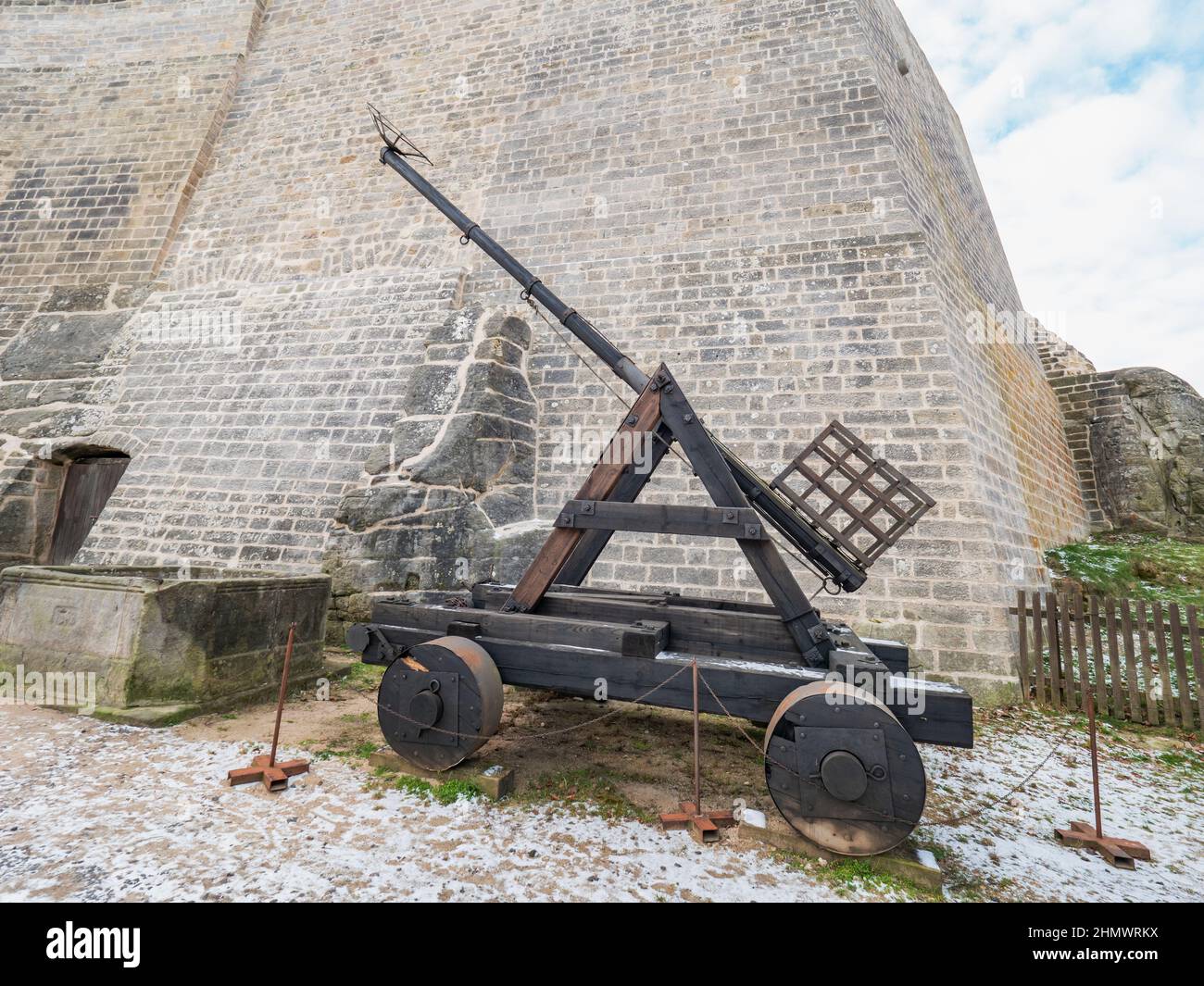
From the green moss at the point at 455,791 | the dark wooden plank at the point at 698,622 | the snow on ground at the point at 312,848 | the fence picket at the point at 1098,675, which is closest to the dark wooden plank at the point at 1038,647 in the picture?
the fence picket at the point at 1098,675

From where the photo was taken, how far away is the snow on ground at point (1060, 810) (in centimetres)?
271

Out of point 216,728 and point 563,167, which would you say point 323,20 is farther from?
point 216,728

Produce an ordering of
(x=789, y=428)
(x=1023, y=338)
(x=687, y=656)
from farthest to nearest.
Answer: (x=1023, y=338)
(x=789, y=428)
(x=687, y=656)

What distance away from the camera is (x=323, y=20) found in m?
12.2

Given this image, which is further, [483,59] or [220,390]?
[483,59]

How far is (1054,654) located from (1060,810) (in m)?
2.64

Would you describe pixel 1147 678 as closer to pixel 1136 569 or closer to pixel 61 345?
pixel 1136 569

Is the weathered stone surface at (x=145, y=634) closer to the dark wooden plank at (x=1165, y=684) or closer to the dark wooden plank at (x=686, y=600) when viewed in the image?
the dark wooden plank at (x=686, y=600)

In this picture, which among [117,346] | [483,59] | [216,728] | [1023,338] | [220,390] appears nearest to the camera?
[216,728]

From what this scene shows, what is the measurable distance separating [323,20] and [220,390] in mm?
9199

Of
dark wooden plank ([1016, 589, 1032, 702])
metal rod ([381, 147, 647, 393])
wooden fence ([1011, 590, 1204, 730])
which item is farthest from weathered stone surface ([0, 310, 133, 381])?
wooden fence ([1011, 590, 1204, 730])

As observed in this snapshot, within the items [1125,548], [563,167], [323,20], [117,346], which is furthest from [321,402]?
[1125,548]

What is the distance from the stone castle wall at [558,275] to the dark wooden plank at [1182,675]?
4.24ft

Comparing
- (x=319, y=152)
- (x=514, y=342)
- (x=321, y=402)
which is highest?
(x=319, y=152)
